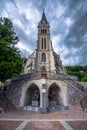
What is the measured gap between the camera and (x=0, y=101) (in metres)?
18.2

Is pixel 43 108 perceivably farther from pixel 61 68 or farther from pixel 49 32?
pixel 49 32

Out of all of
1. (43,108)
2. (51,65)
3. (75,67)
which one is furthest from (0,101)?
(75,67)

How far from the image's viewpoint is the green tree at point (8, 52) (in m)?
17.4

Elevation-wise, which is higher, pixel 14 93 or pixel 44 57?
pixel 44 57

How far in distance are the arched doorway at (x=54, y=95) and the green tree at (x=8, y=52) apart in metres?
7.19

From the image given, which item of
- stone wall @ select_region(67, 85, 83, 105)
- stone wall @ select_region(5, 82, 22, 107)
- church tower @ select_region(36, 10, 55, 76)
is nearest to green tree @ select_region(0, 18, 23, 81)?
stone wall @ select_region(5, 82, 22, 107)

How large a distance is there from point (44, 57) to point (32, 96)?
770 inches

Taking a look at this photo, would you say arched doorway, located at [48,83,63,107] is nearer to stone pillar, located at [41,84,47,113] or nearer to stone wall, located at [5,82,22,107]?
stone pillar, located at [41,84,47,113]

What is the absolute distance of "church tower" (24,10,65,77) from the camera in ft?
132

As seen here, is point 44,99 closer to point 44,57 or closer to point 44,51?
point 44,57

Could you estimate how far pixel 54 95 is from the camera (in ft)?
76.6

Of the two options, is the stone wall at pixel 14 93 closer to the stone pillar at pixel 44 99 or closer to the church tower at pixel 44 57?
the stone pillar at pixel 44 99

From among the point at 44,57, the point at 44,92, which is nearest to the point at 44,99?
the point at 44,92

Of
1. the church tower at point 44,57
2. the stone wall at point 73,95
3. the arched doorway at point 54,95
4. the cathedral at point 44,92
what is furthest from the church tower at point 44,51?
the stone wall at point 73,95
